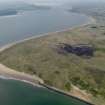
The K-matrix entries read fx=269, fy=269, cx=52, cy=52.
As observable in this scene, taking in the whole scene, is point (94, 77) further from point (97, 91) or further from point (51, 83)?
point (51, 83)

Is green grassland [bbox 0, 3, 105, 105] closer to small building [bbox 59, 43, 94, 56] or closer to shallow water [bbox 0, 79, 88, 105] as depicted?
small building [bbox 59, 43, 94, 56]

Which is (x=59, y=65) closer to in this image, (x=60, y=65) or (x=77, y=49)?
(x=60, y=65)

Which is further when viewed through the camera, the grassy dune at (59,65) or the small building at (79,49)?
the small building at (79,49)

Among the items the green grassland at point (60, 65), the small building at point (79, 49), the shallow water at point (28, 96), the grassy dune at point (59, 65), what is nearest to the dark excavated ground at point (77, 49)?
the small building at point (79, 49)

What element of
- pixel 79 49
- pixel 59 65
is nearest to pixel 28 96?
pixel 59 65

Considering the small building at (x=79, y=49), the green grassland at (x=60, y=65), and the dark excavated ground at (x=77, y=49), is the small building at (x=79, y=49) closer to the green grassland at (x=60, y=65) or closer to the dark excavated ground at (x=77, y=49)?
the dark excavated ground at (x=77, y=49)

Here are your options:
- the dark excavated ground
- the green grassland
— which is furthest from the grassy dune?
the dark excavated ground
